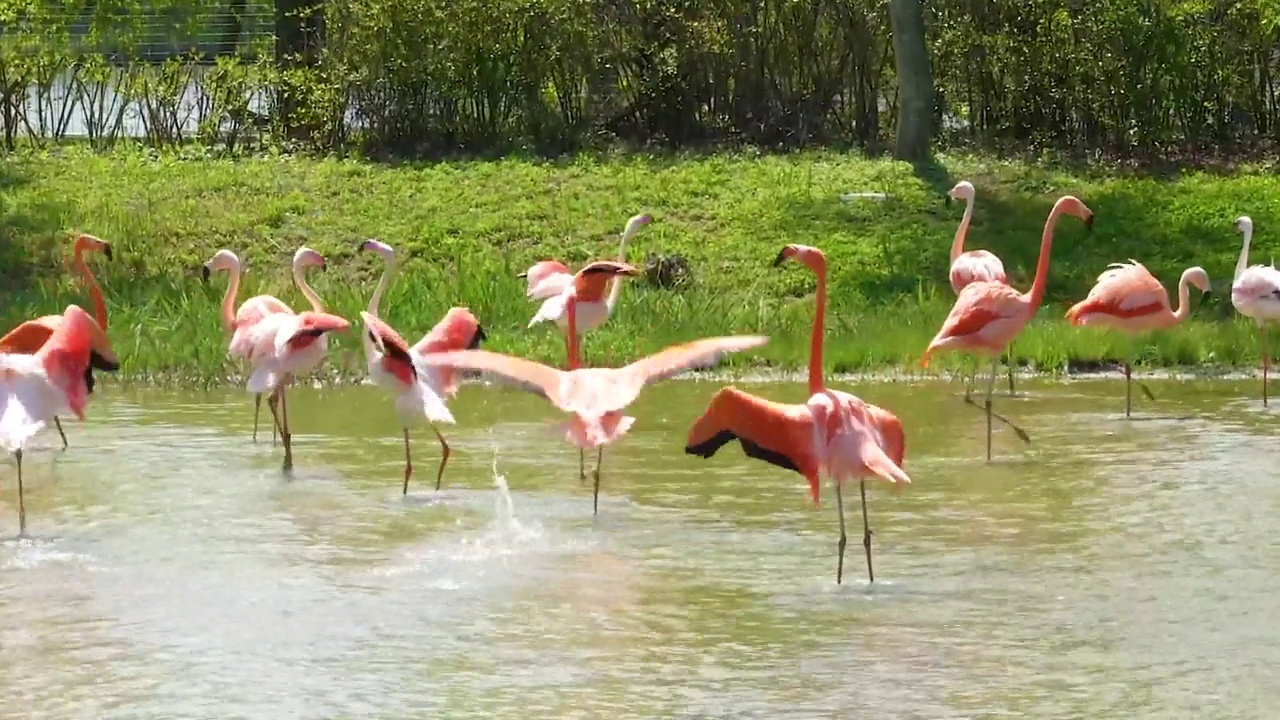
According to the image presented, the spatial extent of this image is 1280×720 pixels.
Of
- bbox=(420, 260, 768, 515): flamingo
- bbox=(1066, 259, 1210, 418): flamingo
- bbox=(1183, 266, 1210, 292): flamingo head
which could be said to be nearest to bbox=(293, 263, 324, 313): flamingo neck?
bbox=(420, 260, 768, 515): flamingo

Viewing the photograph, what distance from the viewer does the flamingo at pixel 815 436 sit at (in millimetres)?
6887

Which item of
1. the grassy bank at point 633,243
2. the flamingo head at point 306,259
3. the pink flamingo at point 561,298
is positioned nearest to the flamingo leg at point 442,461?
the pink flamingo at point 561,298

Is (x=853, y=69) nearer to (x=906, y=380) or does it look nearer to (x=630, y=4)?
(x=630, y=4)

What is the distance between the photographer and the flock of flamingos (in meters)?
6.96

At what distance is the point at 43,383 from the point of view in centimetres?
802

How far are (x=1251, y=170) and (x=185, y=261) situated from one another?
8.32m

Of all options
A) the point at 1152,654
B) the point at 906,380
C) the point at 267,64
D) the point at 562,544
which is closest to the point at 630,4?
the point at 267,64

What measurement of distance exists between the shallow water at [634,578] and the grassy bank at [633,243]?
1.83 meters

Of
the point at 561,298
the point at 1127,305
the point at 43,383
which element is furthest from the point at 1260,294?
the point at 43,383

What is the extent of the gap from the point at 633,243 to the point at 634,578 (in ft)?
24.8

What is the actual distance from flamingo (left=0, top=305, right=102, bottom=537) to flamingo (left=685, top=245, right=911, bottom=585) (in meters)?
2.58

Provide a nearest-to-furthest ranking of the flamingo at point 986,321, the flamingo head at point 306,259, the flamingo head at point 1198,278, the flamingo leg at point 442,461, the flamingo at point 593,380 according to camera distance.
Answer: the flamingo at point 593,380 < the flamingo leg at point 442,461 < the flamingo at point 986,321 < the flamingo head at point 306,259 < the flamingo head at point 1198,278

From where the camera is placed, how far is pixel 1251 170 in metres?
16.7

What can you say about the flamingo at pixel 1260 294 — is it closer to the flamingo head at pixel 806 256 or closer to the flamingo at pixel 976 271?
the flamingo at pixel 976 271
